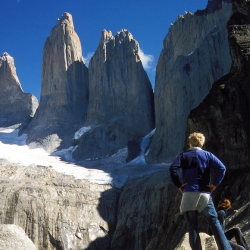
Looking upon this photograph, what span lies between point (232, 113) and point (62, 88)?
35.3 meters

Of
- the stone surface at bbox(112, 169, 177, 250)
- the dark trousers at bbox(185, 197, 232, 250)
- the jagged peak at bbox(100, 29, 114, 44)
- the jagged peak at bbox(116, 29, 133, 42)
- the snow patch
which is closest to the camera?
the dark trousers at bbox(185, 197, 232, 250)

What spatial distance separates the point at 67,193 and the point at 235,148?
587 inches

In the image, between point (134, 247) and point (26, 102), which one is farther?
point (26, 102)

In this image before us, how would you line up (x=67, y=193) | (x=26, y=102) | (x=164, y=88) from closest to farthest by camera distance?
(x=67, y=193) < (x=164, y=88) < (x=26, y=102)

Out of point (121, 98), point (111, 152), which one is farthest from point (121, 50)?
point (111, 152)

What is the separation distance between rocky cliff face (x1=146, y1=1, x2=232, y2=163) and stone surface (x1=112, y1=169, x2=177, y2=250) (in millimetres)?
7664

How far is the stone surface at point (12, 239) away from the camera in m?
5.14

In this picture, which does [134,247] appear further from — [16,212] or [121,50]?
[121,50]

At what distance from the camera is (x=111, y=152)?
36.2 meters

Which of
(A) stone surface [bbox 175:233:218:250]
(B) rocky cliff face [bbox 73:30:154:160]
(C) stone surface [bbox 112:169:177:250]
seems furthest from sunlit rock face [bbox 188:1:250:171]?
(B) rocky cliff face [bbox 73:30:154:160]

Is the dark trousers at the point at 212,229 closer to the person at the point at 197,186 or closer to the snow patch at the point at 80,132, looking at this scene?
the person at the point at 197,186

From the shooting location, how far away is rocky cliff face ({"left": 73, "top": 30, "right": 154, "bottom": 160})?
37.2m

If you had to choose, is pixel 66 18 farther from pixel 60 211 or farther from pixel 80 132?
pixel 60 211

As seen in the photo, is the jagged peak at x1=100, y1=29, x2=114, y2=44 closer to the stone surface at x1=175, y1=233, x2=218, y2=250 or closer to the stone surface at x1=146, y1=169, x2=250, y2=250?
the stone surface at x1=146, y1=169, x2=250, y2=250
